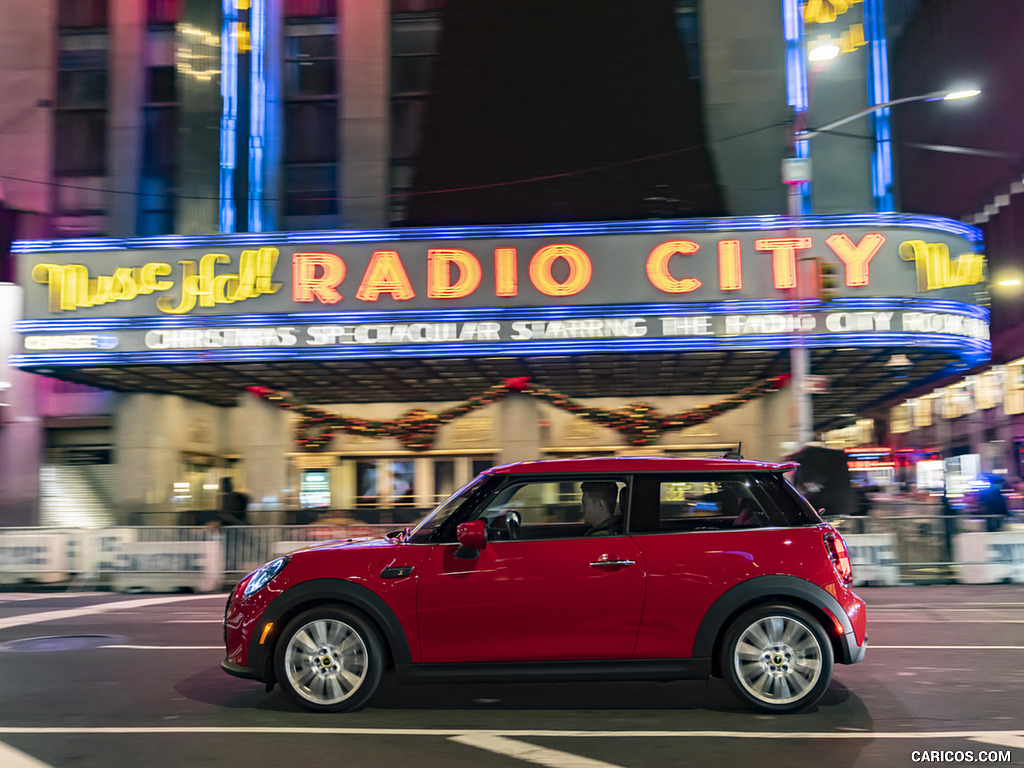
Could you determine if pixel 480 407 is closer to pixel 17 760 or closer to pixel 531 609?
pixel 531 609

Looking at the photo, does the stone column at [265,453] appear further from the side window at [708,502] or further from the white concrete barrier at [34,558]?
Answer: the side window at [708,502]

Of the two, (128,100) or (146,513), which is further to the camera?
(128,100)

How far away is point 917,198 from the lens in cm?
5134

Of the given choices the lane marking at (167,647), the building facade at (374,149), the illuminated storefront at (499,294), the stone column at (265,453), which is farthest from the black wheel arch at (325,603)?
the stone column at (265,453)

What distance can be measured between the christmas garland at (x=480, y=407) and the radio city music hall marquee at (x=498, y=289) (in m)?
3.71

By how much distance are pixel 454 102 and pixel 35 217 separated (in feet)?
40.4

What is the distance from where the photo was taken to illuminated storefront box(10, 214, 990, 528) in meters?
19.5

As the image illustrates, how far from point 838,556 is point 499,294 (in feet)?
46.9

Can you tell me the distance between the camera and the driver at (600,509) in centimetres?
622

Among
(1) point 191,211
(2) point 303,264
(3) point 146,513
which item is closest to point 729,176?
(2) point 303,264

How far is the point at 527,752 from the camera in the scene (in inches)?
205

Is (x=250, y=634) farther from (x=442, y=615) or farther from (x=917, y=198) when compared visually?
(x=917, y=198)

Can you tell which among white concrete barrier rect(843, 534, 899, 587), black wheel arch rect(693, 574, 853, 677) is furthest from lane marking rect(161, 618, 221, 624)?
white concrete barrier rect(843, 534, 899, 587)

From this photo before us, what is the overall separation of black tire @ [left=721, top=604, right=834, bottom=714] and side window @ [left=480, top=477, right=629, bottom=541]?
107cm
